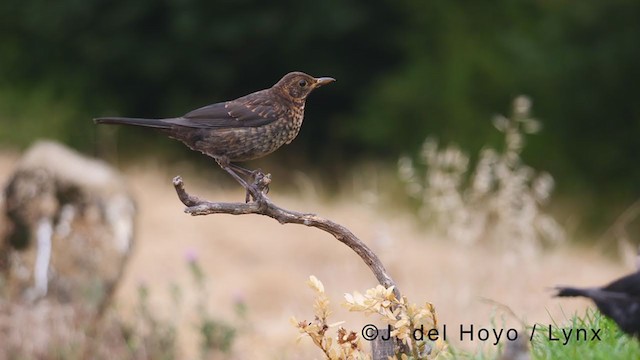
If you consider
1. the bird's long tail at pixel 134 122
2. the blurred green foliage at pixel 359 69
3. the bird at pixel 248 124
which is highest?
the blurred green foliage at pixel 359 69

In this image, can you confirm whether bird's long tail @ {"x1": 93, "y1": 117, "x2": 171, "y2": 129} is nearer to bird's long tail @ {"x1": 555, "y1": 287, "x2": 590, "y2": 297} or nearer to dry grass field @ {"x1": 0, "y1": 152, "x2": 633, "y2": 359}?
bird's long tail @ {"x1": 555, "y1": 287, "x2": 590, "y2": 297}

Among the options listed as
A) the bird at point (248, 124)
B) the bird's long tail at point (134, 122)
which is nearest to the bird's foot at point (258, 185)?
the bird at point (248, 124)

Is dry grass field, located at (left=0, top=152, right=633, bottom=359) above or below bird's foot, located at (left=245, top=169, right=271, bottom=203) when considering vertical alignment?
above

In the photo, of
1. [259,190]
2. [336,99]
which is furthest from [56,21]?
[259,190]

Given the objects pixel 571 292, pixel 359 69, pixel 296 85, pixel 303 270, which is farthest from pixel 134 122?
pixel 359 69

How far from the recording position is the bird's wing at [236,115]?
118 inches

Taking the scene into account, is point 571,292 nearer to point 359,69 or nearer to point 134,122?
point 134,122

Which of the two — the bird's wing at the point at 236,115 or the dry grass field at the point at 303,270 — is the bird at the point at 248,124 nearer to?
the bird's wing at the point at 236,115

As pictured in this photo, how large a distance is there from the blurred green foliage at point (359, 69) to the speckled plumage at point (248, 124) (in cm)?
919

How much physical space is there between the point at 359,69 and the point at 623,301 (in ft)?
40.3

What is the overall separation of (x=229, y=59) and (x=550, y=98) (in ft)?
15.5

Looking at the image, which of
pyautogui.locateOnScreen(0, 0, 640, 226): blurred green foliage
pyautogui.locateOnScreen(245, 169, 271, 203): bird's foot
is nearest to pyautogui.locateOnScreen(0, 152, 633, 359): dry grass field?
pyautogui.locateOnScreen(0, 0, 640, 226): blurred green foliage

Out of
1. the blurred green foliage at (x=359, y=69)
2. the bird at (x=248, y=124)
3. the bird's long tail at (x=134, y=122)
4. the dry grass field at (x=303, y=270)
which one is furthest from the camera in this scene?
the blurred green foliage at (x=359, y=69)

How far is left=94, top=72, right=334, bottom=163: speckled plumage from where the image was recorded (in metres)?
3.00
